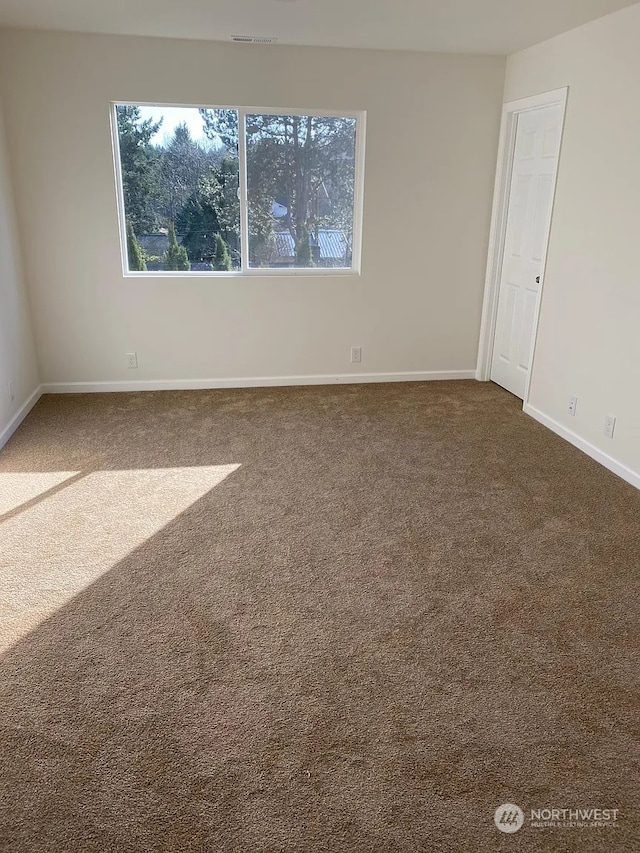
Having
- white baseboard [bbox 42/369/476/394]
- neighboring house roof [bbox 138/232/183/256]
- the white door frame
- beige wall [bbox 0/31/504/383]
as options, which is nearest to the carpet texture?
white baseboard [bbox 42/369/476/394]

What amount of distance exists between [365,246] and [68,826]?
171 inches

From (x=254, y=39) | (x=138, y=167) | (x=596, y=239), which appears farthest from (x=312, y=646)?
(x=254, y=39)

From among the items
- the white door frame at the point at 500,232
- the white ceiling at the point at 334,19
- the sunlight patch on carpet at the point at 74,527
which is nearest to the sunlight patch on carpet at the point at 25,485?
the sunlight patch on carpet at the point at 74,527

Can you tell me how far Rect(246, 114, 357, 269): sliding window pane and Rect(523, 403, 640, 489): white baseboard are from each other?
1.91 metres

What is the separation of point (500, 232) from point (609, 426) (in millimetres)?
2071

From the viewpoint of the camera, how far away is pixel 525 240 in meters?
4.88

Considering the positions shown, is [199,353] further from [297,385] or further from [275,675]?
[275,675]

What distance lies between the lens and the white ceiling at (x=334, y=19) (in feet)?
11.5

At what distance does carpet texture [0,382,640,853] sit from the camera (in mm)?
1732

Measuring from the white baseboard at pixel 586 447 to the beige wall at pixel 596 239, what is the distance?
0.03 meters

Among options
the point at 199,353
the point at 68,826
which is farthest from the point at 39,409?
the point at 68,826

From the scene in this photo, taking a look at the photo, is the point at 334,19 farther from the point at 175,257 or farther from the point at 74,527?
the point at 74,527

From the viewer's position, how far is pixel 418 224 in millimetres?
5113

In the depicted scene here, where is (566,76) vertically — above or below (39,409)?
above
